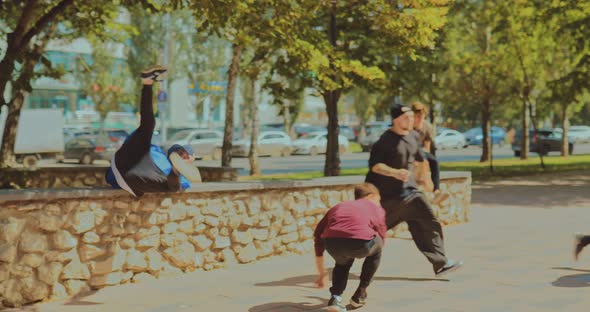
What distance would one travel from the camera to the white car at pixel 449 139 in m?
58.6

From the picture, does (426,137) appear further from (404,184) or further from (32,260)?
(32,260)

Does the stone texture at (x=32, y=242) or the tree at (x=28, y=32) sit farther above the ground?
the tree at (x=28, y=32)

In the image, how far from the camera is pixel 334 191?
1084 centimetres

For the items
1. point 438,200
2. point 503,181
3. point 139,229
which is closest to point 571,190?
point 503,181

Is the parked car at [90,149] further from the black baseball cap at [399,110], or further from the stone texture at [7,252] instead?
the stone texture at [7,252]

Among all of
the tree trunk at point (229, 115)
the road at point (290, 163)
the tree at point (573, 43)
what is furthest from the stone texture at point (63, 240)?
the road at point (290, 163)

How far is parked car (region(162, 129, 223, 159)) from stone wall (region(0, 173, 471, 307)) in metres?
31.7

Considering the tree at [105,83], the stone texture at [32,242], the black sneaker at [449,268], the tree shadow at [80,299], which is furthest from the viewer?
the tree at [105,83]

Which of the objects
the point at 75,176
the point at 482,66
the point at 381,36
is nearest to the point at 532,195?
the point at 381,36

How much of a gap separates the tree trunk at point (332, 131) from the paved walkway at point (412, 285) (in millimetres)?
8761

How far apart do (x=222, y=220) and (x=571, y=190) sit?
45.7 feet

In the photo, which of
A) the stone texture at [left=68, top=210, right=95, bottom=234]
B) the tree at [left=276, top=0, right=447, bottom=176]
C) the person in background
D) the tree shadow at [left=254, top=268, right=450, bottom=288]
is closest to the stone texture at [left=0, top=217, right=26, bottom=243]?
the stone texture at [left=68, top=210, right=95, bottom=234]

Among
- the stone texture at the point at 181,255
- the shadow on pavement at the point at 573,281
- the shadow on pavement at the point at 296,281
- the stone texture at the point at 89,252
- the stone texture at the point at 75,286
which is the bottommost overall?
the shadow on pavement at the point at 296,281

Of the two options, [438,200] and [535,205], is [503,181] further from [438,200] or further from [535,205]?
[438,200]
